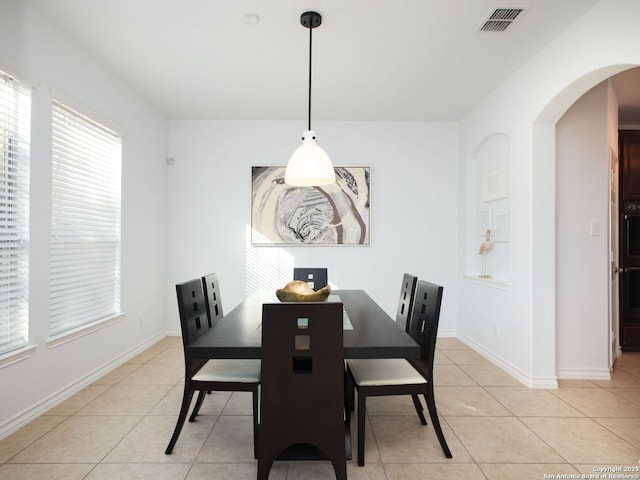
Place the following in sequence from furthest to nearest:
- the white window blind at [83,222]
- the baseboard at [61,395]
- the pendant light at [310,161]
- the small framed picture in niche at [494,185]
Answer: the small framed picture in niche at [494,185], the white window blind at [83,222], the pendant light at [310,161], the baseboard at [61,395]

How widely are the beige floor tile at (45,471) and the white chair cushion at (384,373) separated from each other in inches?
60.7

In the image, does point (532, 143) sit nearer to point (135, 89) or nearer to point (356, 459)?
point (356, 459)

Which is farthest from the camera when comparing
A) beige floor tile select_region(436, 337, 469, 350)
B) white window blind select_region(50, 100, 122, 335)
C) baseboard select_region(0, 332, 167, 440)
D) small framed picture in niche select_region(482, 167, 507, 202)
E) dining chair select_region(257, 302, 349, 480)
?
beige floor tile select_region(436, 337, 469, 350)

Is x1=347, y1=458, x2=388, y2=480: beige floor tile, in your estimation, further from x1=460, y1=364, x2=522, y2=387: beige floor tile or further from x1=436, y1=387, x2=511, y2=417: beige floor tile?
x1=460, y1=364, x2=522, y2=387: beige floor tile

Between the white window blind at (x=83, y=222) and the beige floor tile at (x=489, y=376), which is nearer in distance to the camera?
the white window blind at (x=83, y=222)

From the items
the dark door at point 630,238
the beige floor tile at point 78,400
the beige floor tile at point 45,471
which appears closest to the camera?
the beige floor tile at point 45,471

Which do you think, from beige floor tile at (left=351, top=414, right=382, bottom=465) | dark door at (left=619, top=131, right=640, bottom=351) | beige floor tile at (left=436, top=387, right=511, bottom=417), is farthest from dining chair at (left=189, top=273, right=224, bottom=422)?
dark door at (left=619, top=131, right=640, bottom=351)

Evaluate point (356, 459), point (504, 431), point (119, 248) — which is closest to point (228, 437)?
point (356, 459)

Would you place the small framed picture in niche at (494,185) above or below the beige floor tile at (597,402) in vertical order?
Result: above

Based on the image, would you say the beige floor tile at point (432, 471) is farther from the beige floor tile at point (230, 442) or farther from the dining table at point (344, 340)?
the beige floor tile at point (230, 442)

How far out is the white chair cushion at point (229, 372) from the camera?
202cm

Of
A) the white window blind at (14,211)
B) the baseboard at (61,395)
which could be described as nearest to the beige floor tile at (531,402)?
the baseboard at (61,395)

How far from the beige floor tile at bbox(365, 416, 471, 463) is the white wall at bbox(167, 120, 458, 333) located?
7.38 ft

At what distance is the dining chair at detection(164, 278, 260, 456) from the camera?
2.01 m
